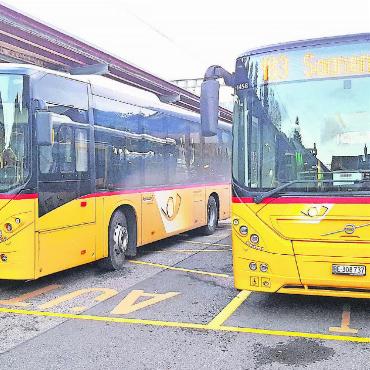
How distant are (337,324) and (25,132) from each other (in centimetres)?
451

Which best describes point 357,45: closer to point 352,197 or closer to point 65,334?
point 352,197

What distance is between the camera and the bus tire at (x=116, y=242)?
902 cm

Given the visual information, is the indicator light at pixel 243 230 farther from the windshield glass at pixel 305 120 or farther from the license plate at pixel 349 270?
the license plate at pixel 349 270

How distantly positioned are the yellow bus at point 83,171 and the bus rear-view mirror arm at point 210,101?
316mm

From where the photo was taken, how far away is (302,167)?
19.7 ft

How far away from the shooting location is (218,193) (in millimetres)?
14562

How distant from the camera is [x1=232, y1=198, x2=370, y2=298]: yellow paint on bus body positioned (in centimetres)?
575

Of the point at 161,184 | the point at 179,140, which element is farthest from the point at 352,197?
the point at 179,140

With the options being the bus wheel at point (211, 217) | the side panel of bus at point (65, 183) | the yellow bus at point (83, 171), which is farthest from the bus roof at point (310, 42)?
the bus wheel at point (211, 217)

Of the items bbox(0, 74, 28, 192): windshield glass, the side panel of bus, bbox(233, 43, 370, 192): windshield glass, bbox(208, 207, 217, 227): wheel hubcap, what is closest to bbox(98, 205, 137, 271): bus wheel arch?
the side panel of bus

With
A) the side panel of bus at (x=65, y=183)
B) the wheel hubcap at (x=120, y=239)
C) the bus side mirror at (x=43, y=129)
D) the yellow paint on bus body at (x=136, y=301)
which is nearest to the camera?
the yellow paint on bus body at (x=136, y=301)

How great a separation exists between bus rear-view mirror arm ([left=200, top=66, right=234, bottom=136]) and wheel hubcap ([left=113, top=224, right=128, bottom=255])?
3411 millimetres

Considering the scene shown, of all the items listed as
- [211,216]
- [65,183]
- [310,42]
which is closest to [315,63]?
[310,42]

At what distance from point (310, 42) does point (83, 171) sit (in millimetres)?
3871
